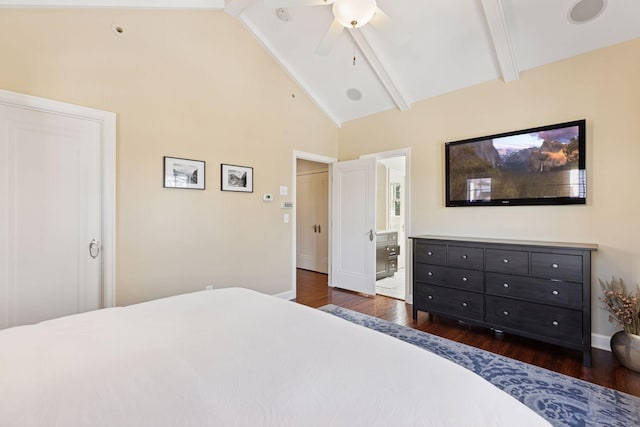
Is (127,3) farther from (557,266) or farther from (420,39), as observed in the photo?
(557,266)

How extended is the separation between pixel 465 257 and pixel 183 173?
310 centimetres

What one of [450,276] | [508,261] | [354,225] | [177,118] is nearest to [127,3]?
[177,118]

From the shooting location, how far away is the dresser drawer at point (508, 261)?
8.85ft

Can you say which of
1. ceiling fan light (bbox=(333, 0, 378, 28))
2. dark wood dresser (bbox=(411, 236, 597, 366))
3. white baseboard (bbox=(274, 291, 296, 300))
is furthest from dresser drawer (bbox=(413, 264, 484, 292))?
ceiling fan light (bbox=(333, 0, 378, 28))

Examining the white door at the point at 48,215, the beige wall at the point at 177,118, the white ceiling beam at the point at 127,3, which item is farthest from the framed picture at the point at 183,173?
the white ceiling beam at the point at 127,3

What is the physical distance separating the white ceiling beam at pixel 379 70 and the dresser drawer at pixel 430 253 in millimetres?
1950

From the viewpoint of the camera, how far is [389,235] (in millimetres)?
5555

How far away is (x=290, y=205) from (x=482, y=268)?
98.0 inches

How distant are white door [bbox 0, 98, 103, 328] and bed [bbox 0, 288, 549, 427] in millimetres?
1331

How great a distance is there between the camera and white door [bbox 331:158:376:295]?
14.4 ft

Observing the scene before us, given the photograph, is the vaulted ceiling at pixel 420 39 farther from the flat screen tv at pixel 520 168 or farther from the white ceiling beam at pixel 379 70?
the flat screen tv at pixel 520 168

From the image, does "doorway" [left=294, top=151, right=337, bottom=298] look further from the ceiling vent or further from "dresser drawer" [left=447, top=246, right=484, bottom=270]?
the ceiling vent

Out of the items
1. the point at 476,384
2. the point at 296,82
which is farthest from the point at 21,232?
the point at 296,82

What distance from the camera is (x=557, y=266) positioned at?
2.54m
